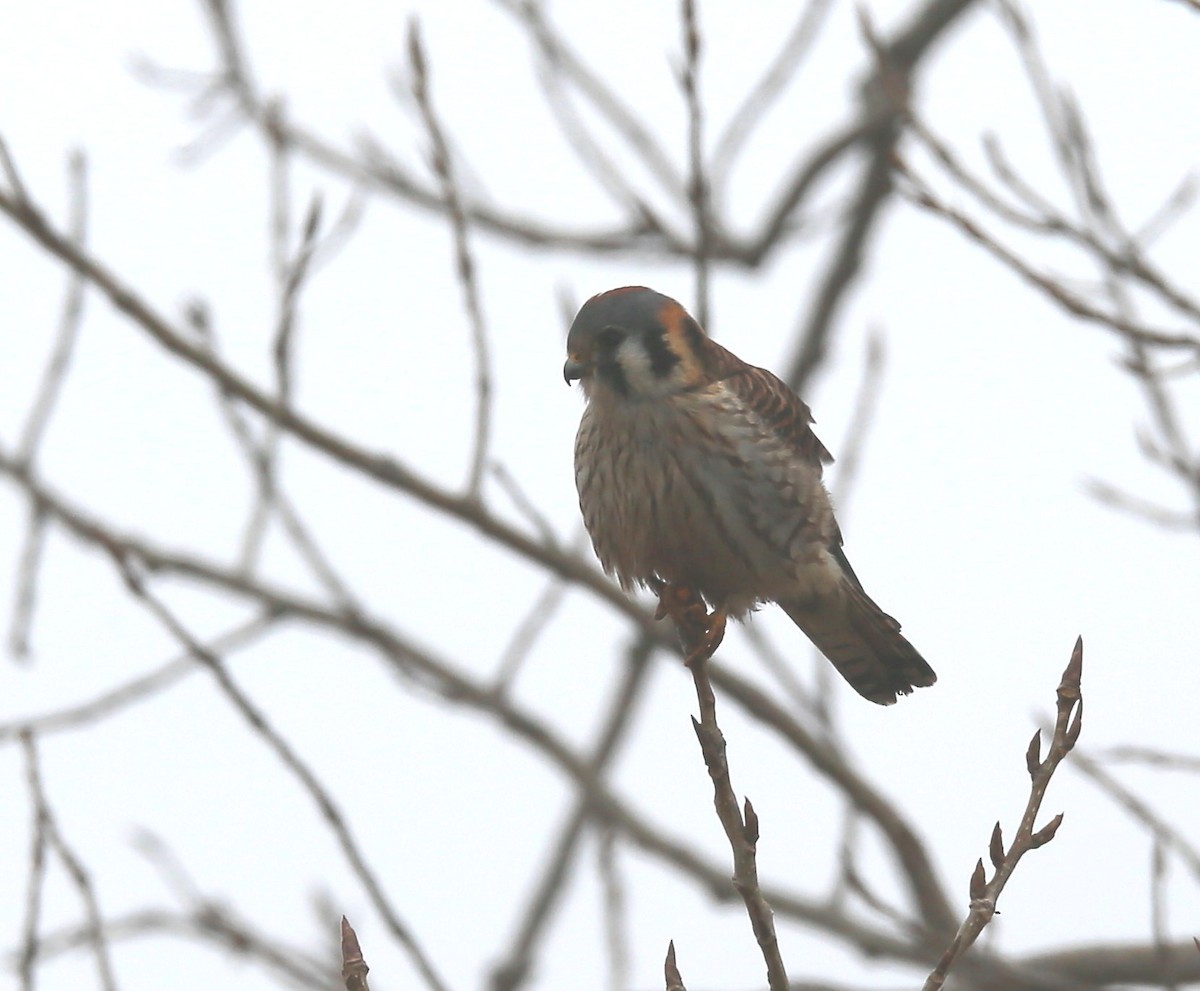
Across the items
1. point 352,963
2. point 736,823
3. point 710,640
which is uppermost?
point 710,640

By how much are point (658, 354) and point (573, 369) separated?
206mm

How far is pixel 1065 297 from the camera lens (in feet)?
10.1

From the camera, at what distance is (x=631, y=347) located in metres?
3.17

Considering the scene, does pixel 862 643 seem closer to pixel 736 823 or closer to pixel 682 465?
pixel 682 465

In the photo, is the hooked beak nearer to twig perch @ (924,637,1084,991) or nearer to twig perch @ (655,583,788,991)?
twig perch @ (655,583,788,991)

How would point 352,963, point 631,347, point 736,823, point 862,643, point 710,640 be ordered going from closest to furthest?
point 352,963
point 736,823
point 710,640
point 631,347
point 862,643

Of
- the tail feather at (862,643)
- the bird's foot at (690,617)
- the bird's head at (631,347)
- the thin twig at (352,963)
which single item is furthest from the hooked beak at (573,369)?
the thin twig at (352,963)

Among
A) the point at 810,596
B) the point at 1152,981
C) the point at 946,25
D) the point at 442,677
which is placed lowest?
the point at 1152,981

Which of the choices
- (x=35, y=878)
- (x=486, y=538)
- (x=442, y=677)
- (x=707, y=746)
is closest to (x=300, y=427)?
(x=486, y=538)

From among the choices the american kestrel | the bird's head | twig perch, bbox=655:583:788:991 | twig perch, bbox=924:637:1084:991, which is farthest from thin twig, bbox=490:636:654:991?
twig perch, bbox=924:637:1084:991

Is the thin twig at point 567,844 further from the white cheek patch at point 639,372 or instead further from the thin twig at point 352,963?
the thin twig at point 352,963

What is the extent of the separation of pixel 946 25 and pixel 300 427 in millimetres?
2914

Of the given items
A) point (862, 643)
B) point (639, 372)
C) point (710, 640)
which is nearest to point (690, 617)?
point (710, 640)

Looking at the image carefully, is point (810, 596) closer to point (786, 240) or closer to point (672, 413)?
point (672, 413)
